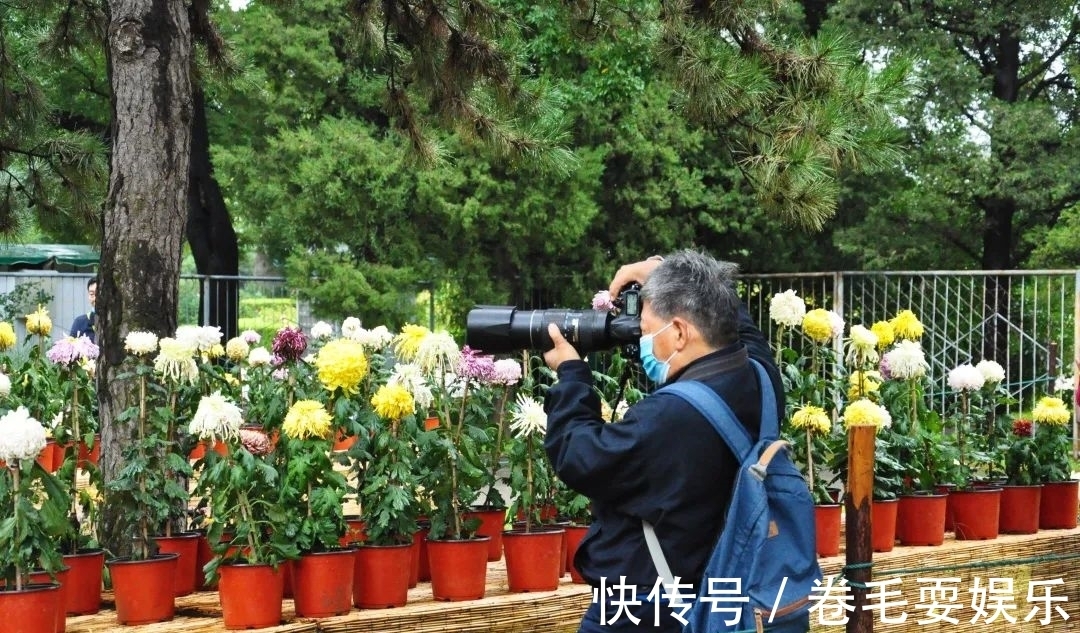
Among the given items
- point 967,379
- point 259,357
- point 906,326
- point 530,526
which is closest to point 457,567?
point 530,526

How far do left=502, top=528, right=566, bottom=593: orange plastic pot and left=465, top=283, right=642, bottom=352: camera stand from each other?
1323 millimetres

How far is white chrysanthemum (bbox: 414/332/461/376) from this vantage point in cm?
385

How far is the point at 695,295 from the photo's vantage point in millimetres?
2412

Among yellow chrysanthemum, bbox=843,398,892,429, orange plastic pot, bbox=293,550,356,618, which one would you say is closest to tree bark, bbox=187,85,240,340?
yellow chrysanthemum, bbox=843,398,892,429

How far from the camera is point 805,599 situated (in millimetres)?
2416

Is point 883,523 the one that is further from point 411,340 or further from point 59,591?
point 59,591

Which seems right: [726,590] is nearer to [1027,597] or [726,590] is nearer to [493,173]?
[1027,597]

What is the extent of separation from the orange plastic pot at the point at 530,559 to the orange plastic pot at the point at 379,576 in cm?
39

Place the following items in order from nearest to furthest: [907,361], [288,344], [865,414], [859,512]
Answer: [859,512], [288,344], [865,414], [907,361]

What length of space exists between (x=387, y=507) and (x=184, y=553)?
0.74m

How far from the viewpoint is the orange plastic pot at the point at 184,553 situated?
397 cm

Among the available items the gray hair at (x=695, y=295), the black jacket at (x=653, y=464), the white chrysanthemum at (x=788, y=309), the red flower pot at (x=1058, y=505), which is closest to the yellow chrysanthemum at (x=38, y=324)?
the white chrysanthemum at (x=788, y=309)

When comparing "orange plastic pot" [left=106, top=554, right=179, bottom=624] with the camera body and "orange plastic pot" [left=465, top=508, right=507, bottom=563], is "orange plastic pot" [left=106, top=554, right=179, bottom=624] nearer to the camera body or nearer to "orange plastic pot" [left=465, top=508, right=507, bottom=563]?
"orange plastic pot" [left=465, top=508, right=507, bottom=563]

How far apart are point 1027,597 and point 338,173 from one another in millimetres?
8879
